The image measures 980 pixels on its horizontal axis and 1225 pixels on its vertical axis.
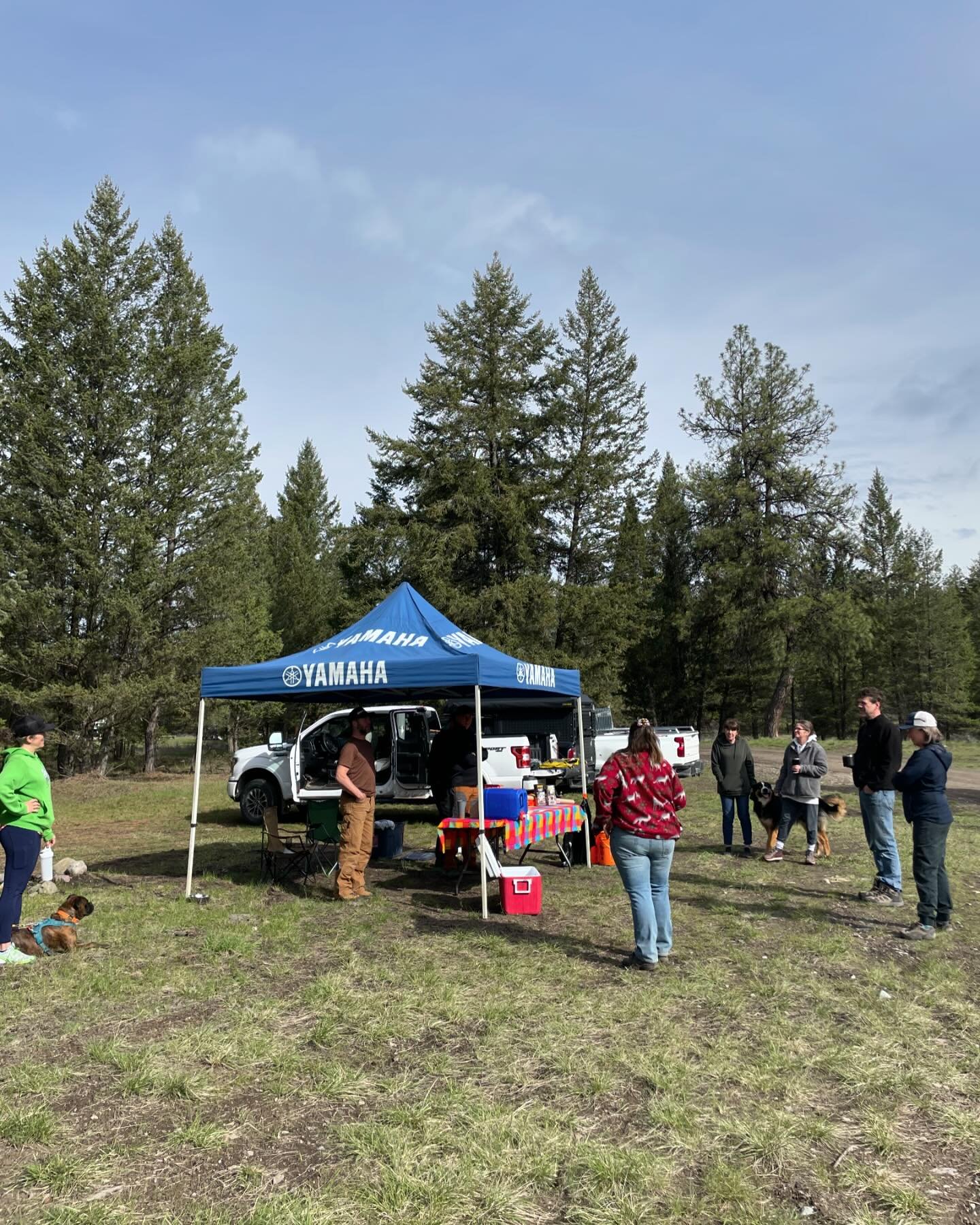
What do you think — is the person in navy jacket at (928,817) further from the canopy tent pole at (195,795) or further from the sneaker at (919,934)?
the canopy tent pole at (195,795)

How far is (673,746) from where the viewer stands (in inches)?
649

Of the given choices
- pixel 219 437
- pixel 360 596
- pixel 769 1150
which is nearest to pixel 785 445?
pixel 360 596

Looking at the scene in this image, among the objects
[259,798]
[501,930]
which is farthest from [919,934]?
[259,798]

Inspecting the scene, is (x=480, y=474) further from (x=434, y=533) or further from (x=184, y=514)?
(x=184, y=514)

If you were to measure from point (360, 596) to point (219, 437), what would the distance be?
694 cm

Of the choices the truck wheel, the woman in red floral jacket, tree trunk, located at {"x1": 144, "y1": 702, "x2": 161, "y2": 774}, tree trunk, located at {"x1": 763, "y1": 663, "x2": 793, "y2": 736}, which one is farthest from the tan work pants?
tree trunk, located at {"x1": 763, "y1": 663, "x2": 793, "y2": 736}

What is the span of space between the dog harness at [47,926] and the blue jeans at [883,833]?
258 inches

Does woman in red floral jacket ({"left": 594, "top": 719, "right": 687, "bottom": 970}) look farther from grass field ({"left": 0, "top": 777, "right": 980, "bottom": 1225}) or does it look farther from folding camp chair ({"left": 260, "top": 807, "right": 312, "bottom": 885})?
folding camp chair ({"left": 260, "top": 807, "right": 312, "bottom": 885})

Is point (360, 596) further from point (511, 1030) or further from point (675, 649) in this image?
point (511, 1030)

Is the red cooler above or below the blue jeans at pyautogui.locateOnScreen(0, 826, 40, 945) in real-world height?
below

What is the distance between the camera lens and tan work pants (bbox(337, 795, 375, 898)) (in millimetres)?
7641

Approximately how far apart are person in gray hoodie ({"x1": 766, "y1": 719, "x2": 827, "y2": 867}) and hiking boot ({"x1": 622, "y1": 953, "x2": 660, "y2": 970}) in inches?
161

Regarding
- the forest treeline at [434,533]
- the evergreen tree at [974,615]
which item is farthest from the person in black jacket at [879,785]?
the evergreen tree at [974,615]

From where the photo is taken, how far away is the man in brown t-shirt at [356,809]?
7598 millimetres
